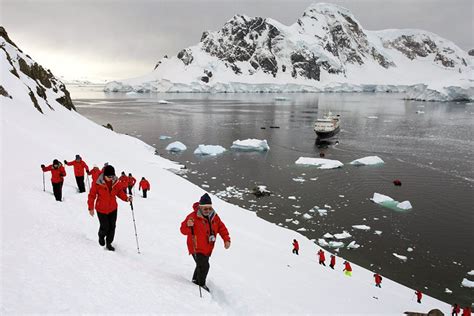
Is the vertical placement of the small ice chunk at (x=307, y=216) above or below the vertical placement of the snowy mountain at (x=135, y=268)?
below

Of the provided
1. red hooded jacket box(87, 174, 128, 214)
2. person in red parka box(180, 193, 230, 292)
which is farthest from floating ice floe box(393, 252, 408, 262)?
red hooded jacket box(87, 174, 128, 214)

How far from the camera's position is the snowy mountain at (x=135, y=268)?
521 cm

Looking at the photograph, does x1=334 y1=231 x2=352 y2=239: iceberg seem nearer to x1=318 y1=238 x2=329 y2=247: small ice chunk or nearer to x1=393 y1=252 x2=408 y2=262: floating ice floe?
x1=318 y1=238 x2=329 y2=247: small ice chunk

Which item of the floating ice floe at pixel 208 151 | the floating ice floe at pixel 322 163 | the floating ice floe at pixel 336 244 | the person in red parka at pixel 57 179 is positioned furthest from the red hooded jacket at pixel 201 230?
the floating ice floe at pixel 208 151

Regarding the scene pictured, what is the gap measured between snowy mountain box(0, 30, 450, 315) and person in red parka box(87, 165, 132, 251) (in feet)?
1.41

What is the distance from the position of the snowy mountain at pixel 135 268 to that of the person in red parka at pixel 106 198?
1.41ft

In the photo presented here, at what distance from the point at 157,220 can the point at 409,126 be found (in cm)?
7203

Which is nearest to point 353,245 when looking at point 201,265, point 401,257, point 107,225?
point 401,257

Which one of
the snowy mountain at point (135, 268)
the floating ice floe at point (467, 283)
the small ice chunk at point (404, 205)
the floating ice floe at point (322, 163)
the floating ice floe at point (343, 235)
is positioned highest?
the snowy mountain at point (135, 268)

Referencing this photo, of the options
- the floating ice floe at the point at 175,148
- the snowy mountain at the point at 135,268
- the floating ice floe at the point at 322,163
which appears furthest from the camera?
the floating ice floe at the point at 175,148

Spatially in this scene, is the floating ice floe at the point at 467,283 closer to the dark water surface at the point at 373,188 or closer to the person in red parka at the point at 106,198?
the dark water surface at the point at 373,188

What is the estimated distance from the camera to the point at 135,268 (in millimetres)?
6555

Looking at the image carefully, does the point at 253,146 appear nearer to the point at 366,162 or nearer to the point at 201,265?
the point at 366,162

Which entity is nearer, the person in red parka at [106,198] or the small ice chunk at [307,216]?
the person in red parka at [106,198]
